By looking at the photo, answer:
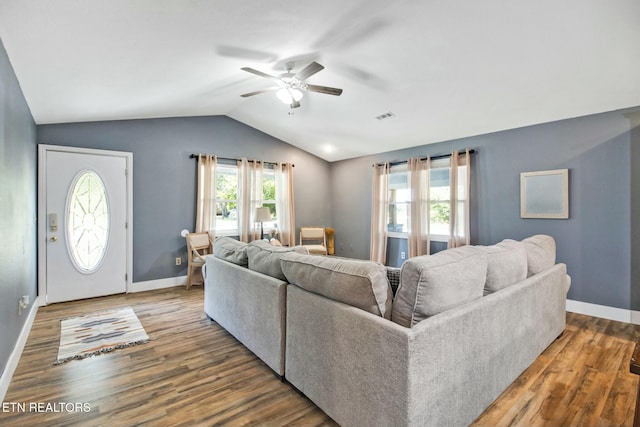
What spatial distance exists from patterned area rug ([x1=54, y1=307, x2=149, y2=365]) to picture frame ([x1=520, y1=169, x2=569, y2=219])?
4.76 meters

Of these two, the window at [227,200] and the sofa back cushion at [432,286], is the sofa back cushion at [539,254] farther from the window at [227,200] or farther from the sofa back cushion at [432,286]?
the window at [227,200]

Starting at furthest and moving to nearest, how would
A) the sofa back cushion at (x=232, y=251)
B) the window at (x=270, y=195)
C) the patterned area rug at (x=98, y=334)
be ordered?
the window at (x=270, y=195)
the sofa back cushion at (x=232, y=251)
the patterned area rug at (x=98, y=334)

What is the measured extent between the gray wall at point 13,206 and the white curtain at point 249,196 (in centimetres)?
286

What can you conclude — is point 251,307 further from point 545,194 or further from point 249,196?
point 545,194

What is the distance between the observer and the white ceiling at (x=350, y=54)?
85.1 inches

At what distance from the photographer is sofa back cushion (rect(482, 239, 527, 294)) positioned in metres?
2.00

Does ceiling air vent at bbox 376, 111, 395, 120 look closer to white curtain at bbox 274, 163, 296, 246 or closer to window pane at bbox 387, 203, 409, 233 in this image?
window pane at bbox 387, 203, 409, 233

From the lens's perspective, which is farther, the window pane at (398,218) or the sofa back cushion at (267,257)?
the window pane at (398,218)

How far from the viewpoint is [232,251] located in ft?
9.86

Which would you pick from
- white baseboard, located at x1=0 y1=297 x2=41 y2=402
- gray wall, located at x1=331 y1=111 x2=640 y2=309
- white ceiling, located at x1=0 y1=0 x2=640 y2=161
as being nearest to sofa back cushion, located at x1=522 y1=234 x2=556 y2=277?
gray wall, located at x1=331 y1=111 x2=640 y2=309

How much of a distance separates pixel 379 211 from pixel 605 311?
3.44m

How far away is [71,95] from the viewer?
3170 millimetres

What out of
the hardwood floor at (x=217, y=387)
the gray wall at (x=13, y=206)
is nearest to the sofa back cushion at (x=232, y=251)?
the hardwood floor at (x=217, y=387)

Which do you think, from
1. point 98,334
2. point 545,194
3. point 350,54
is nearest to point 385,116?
point 350,54
